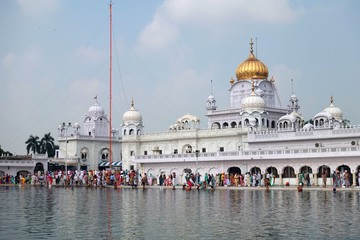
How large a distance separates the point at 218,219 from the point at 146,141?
49.1m

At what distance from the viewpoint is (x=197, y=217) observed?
717 inches

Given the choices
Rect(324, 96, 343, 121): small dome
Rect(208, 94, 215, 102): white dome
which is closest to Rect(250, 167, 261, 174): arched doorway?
Rect(324, 96, 343, 121): small dome

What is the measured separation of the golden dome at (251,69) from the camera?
64.0 meters

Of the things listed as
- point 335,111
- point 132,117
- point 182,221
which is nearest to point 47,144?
point 132,117

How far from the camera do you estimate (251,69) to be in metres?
64.2

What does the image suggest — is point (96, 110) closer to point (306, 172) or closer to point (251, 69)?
point (251, 69)

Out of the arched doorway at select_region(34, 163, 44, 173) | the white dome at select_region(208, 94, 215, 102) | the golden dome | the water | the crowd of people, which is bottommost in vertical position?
the water

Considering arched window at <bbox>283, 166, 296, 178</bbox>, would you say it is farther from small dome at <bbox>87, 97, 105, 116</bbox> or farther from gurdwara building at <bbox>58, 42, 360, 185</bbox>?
small dome at <bbox>87, 97, 105, 116</bbox>

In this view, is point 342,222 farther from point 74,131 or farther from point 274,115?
point 74,131

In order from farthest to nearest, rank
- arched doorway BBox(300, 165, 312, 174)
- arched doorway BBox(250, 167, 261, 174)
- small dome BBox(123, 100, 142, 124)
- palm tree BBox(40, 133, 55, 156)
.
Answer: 1. palm tree BBox(40, 133, 55, 156)
2. small dome BBox(123, 100, 142, 124)
3. arched doorway BBox(250, 167, 261, 174)
4. arched doorway BBox(300, 165, 312, 174)

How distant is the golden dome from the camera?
6400 cm

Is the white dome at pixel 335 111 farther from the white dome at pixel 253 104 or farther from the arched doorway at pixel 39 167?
the arched doorway at pixel 39 167

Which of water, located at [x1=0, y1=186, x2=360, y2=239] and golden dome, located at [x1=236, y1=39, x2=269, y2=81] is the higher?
golden dome, located at [x1=236, y1=39, x2=269, y2=81]

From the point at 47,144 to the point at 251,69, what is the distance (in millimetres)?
36531
